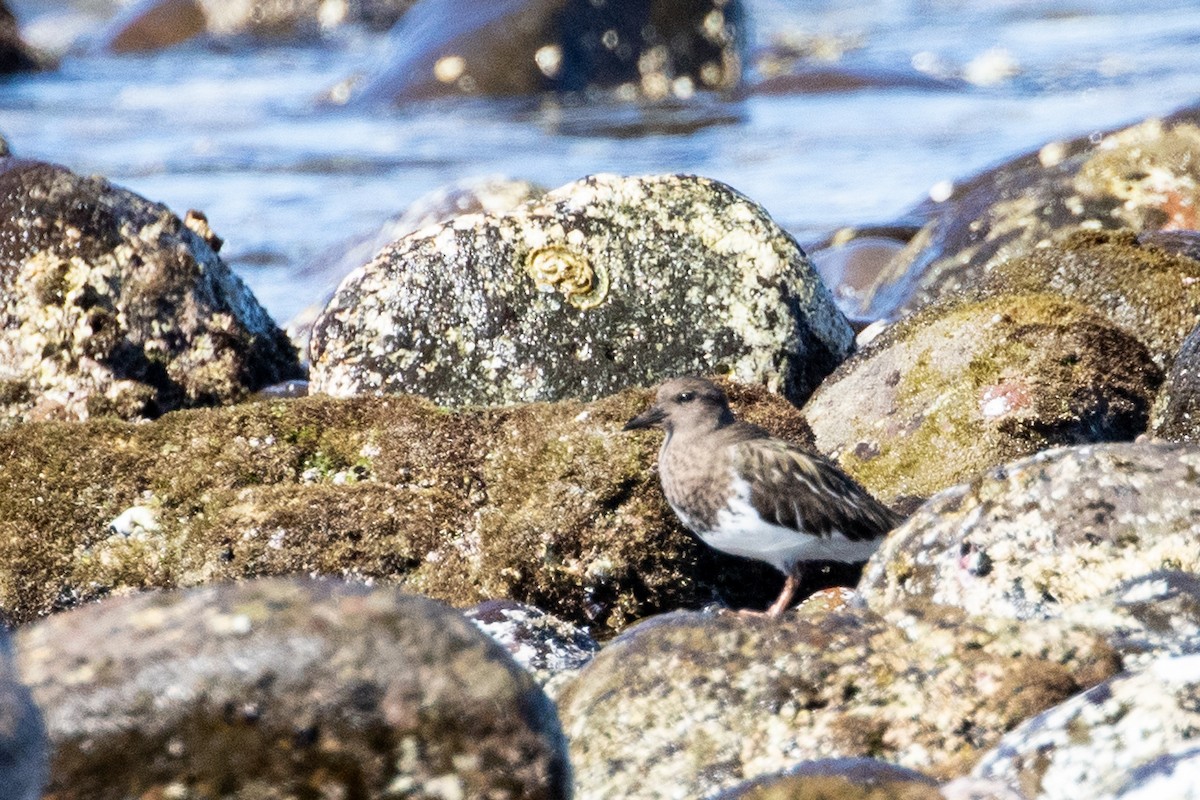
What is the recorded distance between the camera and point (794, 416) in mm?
6535

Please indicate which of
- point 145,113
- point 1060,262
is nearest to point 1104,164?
point 1060,262

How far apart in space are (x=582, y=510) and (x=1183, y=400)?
223 centimetres

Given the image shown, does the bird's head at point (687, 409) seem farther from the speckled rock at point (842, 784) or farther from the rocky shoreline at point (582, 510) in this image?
the speckled rock at point (842, 784)

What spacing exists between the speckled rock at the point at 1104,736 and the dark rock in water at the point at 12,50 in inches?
990

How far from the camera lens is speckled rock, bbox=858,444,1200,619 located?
4754mm

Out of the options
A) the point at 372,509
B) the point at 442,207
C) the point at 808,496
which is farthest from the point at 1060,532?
the point at 442,207

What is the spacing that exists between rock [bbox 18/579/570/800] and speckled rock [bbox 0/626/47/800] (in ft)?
1.16

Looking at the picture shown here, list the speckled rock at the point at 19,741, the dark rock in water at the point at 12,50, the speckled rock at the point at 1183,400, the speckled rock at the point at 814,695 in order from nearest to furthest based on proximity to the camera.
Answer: the speckled rock at the point at 19,741 → the speckled rock at the point at 814,695 → the speckled rock at the point at 1183,400 → the dark rock in water at the point at 12,50

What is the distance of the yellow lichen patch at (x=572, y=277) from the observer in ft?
23.6

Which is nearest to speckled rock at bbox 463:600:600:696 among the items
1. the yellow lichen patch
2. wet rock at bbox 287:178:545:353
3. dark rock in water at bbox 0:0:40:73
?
the yellow lichen patch

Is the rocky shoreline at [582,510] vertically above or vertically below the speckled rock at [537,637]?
above

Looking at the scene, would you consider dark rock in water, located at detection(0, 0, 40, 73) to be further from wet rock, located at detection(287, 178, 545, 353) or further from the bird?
the bird

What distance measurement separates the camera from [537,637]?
5.29 meters

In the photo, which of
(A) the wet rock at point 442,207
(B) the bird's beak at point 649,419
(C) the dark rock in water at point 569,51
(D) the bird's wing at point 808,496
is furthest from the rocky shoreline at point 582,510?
(C) the dark rock in water at point 569,51
